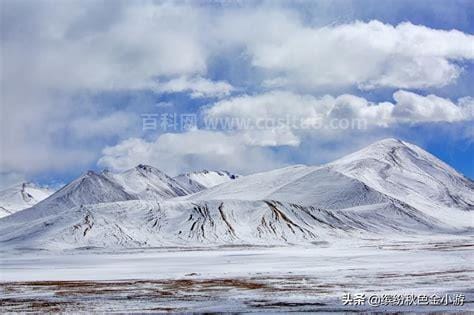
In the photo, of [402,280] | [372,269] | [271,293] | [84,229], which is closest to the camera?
[271,293]

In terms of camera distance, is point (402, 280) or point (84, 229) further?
point (84, 229)

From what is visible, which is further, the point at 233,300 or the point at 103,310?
the point at 233,300

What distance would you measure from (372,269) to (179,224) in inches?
5149

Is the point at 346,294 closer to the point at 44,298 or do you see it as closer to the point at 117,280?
the point at 44,298

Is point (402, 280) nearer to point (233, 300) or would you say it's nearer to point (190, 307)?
point (233, 300)

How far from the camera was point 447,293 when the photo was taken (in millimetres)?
44219

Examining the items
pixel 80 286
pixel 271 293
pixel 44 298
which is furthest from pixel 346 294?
pixel 80 286

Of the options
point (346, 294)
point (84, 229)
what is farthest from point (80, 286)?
point (84, 229)

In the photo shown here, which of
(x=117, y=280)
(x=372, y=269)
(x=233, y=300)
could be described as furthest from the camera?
(x=372, y=269)

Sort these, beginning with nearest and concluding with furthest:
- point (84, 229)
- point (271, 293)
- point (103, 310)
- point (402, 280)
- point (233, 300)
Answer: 1. point (103, 310)
2. point (233, 300)
3. point (271, 293)
4. point (402, 280)
5. point (84, 229)

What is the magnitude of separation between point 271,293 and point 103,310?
13003mm

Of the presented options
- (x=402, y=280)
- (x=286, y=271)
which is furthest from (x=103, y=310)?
(x=286, y=271)

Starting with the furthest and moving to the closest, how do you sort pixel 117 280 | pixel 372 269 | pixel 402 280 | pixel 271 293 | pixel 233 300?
pixel 372 269
pixel 117 280
pixel 402 280
pixel 271 293
pixel 233 300

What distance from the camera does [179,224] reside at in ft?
650
